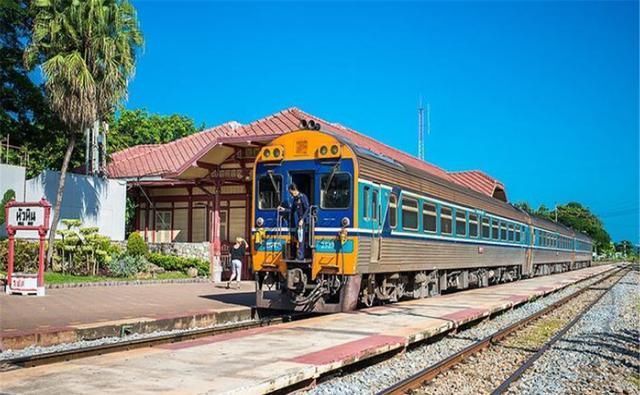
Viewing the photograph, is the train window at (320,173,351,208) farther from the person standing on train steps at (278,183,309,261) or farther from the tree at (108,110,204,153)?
the tree at (108,110,204,153)

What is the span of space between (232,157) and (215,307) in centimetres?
1047

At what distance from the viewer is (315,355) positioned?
7496mm

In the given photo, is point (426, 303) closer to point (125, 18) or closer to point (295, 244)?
point (295, 244)

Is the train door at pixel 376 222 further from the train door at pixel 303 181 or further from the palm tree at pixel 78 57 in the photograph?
the palm tree at pixel 78 57

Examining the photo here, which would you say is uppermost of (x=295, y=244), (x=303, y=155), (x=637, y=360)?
(x=303, y=155)

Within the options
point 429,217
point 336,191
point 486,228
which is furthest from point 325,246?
point 486,228

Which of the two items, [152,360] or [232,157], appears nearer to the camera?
[152,360]

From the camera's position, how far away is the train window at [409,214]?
14195 millimetres

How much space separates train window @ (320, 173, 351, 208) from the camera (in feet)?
39.3

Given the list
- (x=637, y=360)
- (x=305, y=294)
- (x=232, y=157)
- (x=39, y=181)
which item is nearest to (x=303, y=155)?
(x=305, y=294)

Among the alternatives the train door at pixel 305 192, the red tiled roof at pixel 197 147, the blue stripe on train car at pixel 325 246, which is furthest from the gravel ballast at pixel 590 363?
the red tiled roof at pixel 197 147

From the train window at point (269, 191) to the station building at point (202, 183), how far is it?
8195 mm

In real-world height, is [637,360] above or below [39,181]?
below

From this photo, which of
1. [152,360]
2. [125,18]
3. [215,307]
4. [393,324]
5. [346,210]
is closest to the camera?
[152,360]
